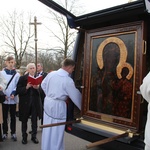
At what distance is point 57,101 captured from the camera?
405 centimetres

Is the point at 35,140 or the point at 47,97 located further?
the point at 35,140

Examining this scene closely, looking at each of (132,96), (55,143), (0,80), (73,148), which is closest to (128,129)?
(132,96)

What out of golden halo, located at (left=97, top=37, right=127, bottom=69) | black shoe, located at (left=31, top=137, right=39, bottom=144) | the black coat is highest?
golden halo, located at (left=97, top=37, right=127, bottom=69)

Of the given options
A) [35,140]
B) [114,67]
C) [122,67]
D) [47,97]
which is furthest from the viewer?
[35,140]

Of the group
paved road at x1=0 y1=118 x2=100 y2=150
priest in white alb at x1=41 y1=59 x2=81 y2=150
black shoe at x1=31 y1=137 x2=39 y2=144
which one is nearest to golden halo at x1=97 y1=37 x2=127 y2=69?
priest in white alb at x1=41 y1=59 x2=81 y2=150

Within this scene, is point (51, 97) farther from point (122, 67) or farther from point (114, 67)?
point (122, 67)

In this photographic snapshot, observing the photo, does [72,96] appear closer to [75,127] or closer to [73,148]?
[75,127]

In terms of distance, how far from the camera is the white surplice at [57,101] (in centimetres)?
398

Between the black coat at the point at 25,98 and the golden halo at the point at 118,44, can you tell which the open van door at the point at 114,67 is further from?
the black coat at the point at 25,98

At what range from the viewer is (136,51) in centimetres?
327

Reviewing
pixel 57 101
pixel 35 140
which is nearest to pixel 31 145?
pixel 35 140

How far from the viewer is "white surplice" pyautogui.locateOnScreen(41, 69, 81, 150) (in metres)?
3.98

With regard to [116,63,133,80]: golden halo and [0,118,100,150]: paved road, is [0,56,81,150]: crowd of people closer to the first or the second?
[0,118,100,150]: paved road

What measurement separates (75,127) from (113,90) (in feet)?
3.07
